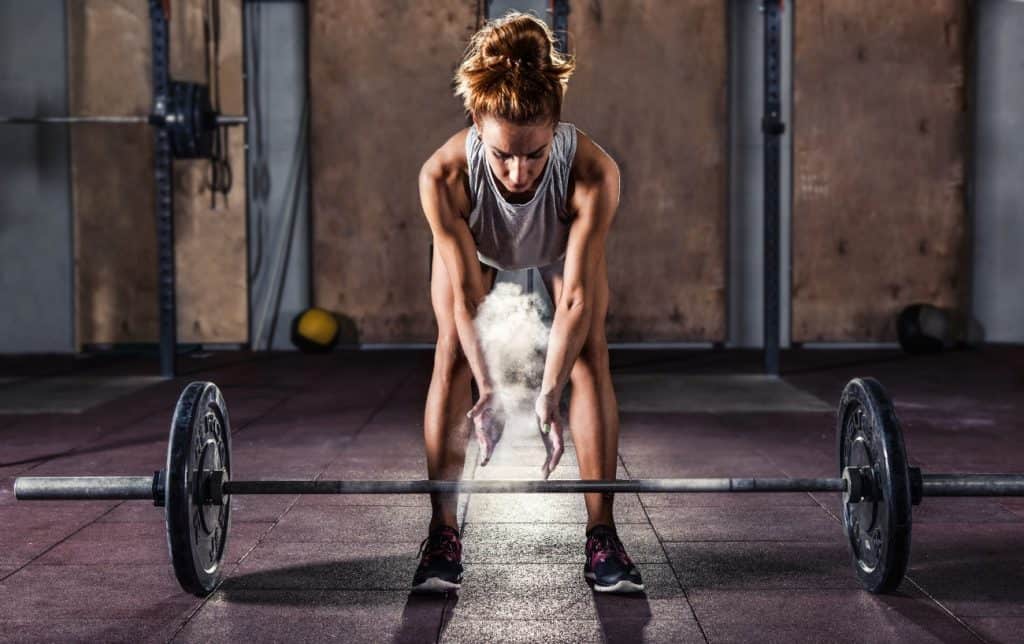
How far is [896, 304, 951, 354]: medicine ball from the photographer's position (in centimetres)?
616

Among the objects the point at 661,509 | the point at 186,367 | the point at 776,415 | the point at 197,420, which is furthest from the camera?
the point at 186,367

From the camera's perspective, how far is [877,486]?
1.86 meters

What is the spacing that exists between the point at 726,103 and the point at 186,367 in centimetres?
348

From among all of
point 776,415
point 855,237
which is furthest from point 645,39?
point 776,415

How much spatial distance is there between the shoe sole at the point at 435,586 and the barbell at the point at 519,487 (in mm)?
171

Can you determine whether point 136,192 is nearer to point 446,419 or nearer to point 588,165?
point 446,419

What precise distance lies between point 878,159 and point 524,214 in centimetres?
516

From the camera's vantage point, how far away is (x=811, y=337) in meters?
6.62

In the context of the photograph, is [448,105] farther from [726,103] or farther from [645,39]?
[726,103]

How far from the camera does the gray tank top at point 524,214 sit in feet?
6.16

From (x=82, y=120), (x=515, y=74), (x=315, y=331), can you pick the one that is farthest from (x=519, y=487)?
(x=315, y=331)

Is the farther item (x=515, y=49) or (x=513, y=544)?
(x=513, y=544)

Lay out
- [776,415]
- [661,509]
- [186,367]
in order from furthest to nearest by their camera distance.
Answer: [186,367] < [776,415] < [661,509]

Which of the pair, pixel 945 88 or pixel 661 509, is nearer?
pixel 661 509
